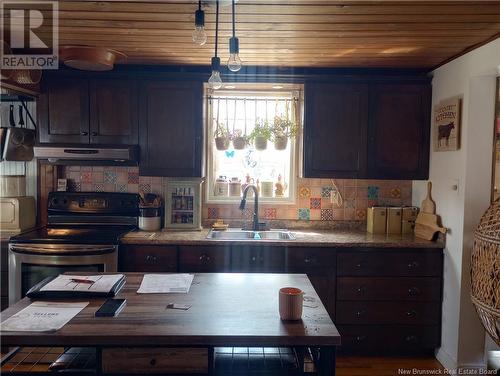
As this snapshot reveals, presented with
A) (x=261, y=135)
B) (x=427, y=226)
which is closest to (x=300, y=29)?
(x=261, y=135)

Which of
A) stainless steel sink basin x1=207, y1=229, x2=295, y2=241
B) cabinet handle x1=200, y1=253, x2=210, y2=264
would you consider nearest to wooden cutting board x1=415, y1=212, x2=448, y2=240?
stainless steel sink basin x1=207, y1=229, x2=295, y2=241

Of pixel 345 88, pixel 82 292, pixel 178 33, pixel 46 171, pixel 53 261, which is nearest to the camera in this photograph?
pixel 82 292

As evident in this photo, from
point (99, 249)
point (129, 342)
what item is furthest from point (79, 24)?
point (129, 342)

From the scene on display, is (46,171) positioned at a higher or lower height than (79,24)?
lower

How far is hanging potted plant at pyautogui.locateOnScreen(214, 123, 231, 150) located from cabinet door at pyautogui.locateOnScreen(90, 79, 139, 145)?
655 millimetres

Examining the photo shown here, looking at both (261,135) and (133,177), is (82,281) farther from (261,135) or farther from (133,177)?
(261,135)

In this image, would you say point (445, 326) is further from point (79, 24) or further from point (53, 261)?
point (79, 24)

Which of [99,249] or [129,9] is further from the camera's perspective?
[99,249]

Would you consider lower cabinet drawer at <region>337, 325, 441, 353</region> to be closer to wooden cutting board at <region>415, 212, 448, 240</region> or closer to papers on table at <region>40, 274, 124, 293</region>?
wooden cutting board at <region>415, 212, 448, 240</region>

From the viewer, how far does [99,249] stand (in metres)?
2.81

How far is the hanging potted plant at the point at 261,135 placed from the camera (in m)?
3.38

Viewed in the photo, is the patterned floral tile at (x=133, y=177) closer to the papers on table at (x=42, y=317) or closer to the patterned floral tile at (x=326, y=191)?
the patterned floral tile at (x=326, y=191)

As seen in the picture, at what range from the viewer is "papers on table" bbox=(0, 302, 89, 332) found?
139cm

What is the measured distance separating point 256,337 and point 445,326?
214 cm
